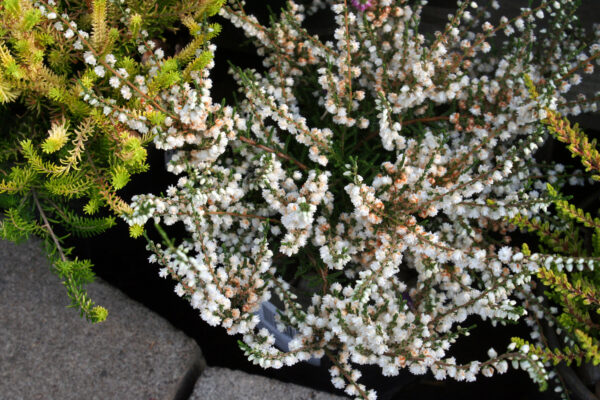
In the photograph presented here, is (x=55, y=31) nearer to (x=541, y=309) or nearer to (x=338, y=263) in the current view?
(x=338, y=263)

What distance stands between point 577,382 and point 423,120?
0.75 metres

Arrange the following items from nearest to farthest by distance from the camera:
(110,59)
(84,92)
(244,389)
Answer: (84,92) → (110,59) → (244,389)

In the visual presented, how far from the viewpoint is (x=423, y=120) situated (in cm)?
144

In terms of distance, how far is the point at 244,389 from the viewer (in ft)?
5.80

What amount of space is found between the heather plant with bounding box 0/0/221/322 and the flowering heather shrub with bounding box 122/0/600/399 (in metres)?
0.09

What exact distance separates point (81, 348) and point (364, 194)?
1.19 m

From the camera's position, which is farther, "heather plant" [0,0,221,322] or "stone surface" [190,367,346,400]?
"stone surface" [190,367,346,400]

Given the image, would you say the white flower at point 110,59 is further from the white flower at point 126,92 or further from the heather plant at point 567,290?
the heather plant at point 567,290

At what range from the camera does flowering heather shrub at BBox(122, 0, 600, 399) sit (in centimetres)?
116

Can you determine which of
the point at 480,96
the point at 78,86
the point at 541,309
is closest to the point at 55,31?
the point at 78,86

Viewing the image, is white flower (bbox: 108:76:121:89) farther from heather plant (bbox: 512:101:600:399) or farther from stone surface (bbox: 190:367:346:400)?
Answer: stone surface (bbox: 190:367:346:400)

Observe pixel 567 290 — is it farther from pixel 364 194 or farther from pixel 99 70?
pixel 99 70

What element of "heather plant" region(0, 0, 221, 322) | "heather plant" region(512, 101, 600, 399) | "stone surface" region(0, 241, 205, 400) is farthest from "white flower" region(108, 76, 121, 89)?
"stone surface" region(0, 241, 205, 400)

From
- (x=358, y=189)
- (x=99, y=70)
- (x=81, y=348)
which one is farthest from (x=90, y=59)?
(x=81, y=348)
